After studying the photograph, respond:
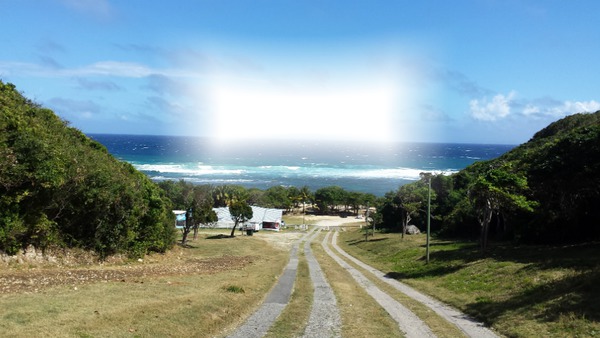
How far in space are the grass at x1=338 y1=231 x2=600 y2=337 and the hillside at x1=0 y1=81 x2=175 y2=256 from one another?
78.1 ft

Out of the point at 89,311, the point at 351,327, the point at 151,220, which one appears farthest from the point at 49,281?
the point at 151,220

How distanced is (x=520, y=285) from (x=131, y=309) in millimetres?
21464

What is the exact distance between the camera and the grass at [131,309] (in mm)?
12766

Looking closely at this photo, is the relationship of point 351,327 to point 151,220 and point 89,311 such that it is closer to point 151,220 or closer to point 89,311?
point 89,311

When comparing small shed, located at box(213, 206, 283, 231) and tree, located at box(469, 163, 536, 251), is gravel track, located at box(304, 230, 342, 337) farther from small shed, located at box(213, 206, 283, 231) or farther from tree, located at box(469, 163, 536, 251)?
small shed, located at box(213, 206, 283, 231)

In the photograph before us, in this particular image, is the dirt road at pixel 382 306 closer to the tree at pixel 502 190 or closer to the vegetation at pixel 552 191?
the tree at pixel 502 190

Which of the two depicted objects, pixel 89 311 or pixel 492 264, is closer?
pixel 89 311

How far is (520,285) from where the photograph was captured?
961 inches

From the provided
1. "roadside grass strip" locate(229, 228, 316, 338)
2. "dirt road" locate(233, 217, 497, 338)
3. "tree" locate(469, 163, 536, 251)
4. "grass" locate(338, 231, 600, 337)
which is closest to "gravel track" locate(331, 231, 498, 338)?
"dirt road" locate(233, 217, 497, 338)

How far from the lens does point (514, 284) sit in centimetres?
2506

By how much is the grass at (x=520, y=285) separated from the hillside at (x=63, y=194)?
23.8 meters

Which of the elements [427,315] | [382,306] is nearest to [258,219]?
[382,306]

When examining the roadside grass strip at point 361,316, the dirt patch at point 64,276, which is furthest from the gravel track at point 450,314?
the dirt patch at point 64,276

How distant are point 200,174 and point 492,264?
174 metres
